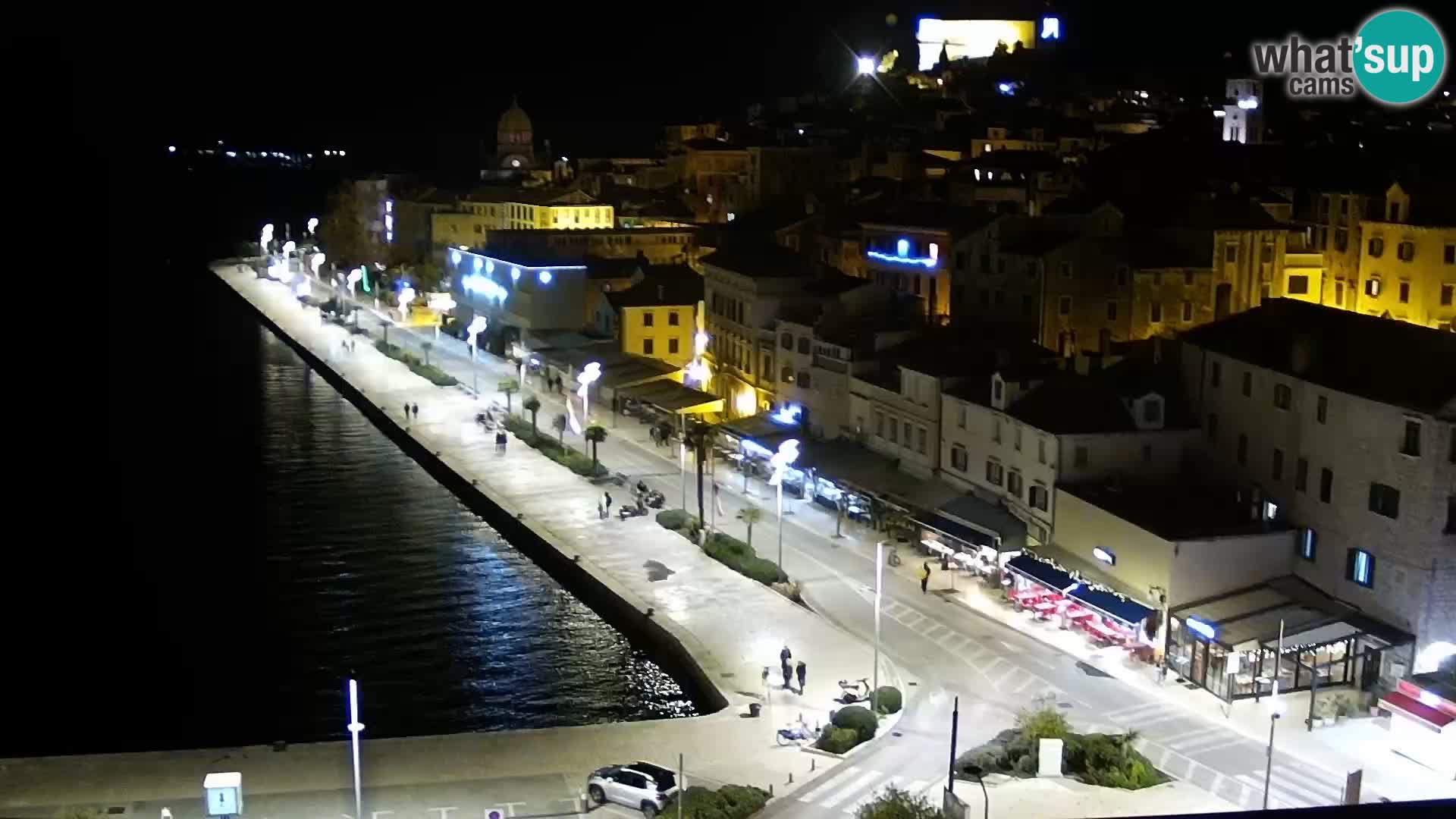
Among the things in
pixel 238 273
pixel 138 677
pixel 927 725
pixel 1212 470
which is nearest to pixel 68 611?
pixel 138 677

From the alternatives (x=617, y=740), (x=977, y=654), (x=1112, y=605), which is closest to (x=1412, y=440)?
(x=1112, y=605)

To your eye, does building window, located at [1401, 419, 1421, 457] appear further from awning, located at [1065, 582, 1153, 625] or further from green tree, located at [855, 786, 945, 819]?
green tree, located at [855, 786, 945, 819]

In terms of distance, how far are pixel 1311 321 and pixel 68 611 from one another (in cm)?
3078

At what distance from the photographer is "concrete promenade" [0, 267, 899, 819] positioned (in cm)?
2472

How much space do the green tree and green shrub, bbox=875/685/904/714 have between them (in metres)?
5.85

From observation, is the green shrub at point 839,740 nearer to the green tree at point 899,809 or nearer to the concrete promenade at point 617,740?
the concrete promenade at point 617,740

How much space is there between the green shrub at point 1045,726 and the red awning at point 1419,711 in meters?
5.77

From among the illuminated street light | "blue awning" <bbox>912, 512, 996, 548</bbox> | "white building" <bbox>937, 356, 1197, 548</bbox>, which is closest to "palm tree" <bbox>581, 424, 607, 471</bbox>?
the illuminated street light

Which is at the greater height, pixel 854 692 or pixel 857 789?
pixel 854 692

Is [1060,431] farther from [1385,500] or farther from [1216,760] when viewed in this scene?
[1216,760]

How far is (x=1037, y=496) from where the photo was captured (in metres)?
37.1

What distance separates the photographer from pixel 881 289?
2035 inches

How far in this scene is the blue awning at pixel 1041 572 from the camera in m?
33.2

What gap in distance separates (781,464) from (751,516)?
150 centimetres
